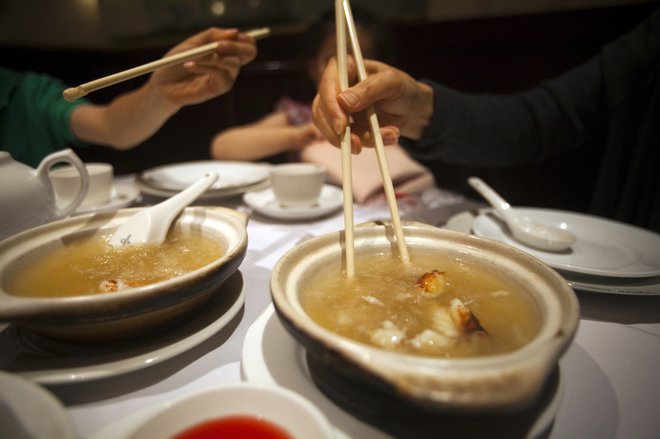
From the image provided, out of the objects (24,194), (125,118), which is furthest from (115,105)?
(24,194)

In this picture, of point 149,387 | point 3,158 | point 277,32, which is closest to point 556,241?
point 149,387

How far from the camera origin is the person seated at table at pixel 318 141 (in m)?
1.74

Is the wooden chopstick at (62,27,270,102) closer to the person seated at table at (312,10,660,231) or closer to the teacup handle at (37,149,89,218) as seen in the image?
the teacup handle at (37,149,89,218)

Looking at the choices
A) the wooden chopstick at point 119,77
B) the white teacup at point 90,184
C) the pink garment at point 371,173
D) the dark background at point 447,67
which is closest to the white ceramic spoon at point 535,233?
the pink garment at point 371,173

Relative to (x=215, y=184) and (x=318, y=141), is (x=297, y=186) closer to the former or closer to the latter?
(x=215, y=184)

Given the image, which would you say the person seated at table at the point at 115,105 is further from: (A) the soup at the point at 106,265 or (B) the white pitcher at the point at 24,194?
(A) the soup at the point at 106,265

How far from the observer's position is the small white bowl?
0.46m

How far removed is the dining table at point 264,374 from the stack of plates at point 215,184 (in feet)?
2.68

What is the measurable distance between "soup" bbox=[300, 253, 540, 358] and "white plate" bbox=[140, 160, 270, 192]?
0.98 m

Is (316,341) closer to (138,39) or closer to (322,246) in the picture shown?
(322,246)

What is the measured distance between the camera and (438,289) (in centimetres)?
73

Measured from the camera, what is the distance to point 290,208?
1.46 metres

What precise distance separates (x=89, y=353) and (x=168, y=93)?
1193mm

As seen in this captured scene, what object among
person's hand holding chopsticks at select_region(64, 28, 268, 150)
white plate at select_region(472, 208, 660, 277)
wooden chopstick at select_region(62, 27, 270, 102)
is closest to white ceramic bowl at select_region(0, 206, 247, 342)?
wooden chopstick at select_region(62, 27, 270, 102)
